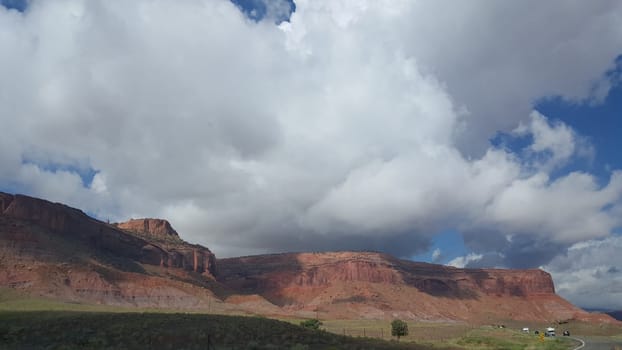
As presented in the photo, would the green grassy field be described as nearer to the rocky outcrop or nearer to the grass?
the grass

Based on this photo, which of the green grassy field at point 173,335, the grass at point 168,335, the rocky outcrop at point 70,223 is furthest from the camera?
the rocky outcrop at point 70,223

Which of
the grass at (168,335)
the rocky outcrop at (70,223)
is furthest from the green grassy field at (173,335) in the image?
the rocky outcrop at (70,223)

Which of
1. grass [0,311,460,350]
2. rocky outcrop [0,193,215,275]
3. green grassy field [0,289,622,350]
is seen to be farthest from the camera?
rocky outcrop [0,193,215,275]

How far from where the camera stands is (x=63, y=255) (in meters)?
149

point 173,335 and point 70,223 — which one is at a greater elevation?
point 70,223

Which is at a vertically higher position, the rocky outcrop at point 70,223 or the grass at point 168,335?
the rocky outcrop at point 70,223

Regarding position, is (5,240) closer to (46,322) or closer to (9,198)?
(9,198)

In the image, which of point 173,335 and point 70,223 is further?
point 70,223

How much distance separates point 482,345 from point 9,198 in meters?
145

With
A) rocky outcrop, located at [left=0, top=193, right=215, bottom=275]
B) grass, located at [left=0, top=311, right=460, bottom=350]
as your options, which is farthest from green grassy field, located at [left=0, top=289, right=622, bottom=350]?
rocky outcrop, located at [left=0, top=193, right=215, bottom=275]

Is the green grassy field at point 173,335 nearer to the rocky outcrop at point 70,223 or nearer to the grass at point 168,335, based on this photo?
the grass at point 168,335

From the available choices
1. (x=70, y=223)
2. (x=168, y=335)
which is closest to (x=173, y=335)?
(x=168, y=335)

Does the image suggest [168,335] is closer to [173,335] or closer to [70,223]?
[173,335]

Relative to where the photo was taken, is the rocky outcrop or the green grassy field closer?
the green grassy field
